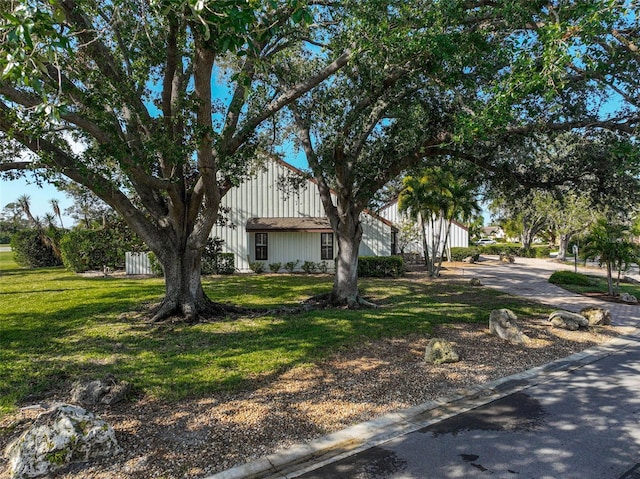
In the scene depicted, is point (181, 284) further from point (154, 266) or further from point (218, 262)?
point (154, 266)

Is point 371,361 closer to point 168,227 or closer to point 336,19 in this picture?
point 168,227

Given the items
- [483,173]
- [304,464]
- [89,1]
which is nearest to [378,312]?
[483,173]

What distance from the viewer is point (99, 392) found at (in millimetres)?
4895

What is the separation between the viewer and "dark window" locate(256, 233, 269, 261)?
70.1 ft

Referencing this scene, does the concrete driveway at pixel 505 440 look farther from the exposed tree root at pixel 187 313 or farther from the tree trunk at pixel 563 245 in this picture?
the tree trunk at pixel 563 245

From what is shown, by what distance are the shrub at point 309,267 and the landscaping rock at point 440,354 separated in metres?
14.5

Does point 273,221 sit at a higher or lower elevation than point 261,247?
higher

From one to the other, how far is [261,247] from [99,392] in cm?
1662

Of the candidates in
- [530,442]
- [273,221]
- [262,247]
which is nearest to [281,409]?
[530,442]

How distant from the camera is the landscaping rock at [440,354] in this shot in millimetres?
6512

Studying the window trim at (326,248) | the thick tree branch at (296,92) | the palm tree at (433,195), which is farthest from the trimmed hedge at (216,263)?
the thick tree branch at (296,92)

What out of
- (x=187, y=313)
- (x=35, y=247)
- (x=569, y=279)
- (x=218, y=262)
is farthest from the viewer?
(x=35, y=247)

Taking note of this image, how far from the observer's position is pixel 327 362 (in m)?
6.41

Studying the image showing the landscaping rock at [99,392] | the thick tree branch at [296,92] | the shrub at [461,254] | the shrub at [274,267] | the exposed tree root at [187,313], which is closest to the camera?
the landscaping rock at [99,392]
